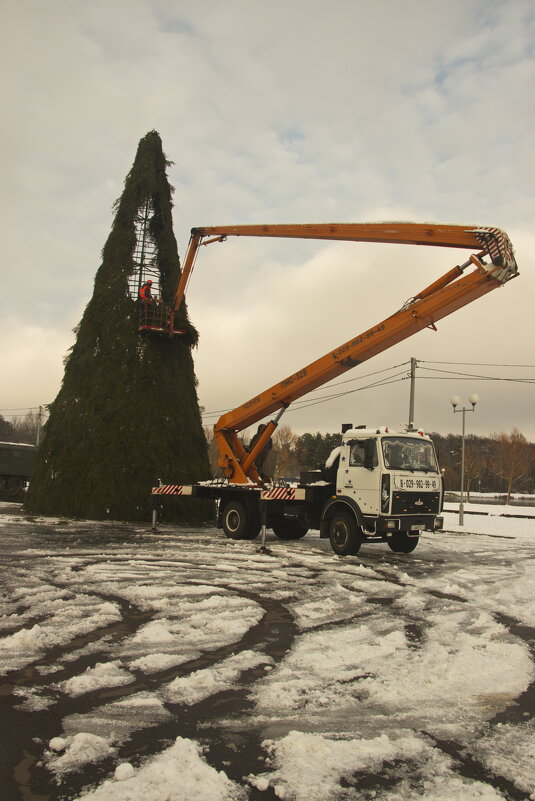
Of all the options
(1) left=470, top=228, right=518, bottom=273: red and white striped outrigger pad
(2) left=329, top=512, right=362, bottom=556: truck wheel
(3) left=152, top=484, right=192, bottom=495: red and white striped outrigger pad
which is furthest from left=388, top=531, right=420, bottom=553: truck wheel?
(1) left=470, top=228, right=518, bottom=273: red and white striped outrigger pad

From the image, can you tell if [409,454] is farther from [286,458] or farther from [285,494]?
[286,458]

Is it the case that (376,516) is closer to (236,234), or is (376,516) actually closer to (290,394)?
(290,394)

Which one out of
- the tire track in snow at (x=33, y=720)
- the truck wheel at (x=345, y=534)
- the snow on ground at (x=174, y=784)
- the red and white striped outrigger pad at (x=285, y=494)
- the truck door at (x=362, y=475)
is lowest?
the tire track in snow at (x=33, y=720)

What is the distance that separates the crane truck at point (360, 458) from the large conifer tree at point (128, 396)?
293 cm

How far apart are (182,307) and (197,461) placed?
5.44 meters

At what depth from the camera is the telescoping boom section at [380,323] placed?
40.7ft

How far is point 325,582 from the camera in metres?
9.09

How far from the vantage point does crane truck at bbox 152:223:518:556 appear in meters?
12.2

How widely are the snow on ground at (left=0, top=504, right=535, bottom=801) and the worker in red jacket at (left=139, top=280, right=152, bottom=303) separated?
12313mm

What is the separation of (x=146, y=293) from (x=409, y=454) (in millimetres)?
11597

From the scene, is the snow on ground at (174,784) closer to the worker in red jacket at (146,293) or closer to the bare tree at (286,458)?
the worker in red jacket at (146,293)

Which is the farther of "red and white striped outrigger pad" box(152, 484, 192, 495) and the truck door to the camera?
"red and white striped outrigger pad" box(152, 484, 192, 495)

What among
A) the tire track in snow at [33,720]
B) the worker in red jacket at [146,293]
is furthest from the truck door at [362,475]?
the worker in red jacket at [146,293]

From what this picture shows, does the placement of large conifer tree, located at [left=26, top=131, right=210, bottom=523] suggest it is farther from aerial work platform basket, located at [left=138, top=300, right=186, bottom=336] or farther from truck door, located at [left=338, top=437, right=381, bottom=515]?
truck door, located at [left=338, top=437, right=381, bottom=515]
